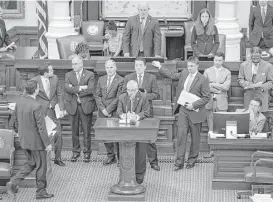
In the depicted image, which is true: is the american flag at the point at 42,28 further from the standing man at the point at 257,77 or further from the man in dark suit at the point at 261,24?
the standing man at the point at 257,77

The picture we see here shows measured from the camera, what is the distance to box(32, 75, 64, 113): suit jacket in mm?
15484

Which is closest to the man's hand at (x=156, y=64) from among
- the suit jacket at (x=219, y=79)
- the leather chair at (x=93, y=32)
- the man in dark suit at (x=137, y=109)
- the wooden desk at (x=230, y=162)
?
the suit jacket at (x=219, y=79)

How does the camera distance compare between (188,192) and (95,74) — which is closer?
(188,192)

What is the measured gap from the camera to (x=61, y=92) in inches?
617

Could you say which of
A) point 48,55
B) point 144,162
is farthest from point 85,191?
point 48,55

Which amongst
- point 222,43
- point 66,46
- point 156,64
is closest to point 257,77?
point 156,64

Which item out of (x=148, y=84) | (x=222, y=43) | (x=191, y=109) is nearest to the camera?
(x=191, y=109)

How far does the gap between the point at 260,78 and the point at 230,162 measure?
195 centimetres

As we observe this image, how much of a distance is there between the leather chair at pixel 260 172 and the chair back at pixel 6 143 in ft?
10.8

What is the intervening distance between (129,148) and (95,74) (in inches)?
108

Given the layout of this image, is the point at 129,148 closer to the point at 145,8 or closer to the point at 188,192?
the point at 188,192

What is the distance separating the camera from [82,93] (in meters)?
15.8

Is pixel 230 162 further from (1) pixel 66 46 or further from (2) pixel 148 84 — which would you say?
(1) pixel 66 46

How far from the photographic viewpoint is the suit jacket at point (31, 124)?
545 inches
